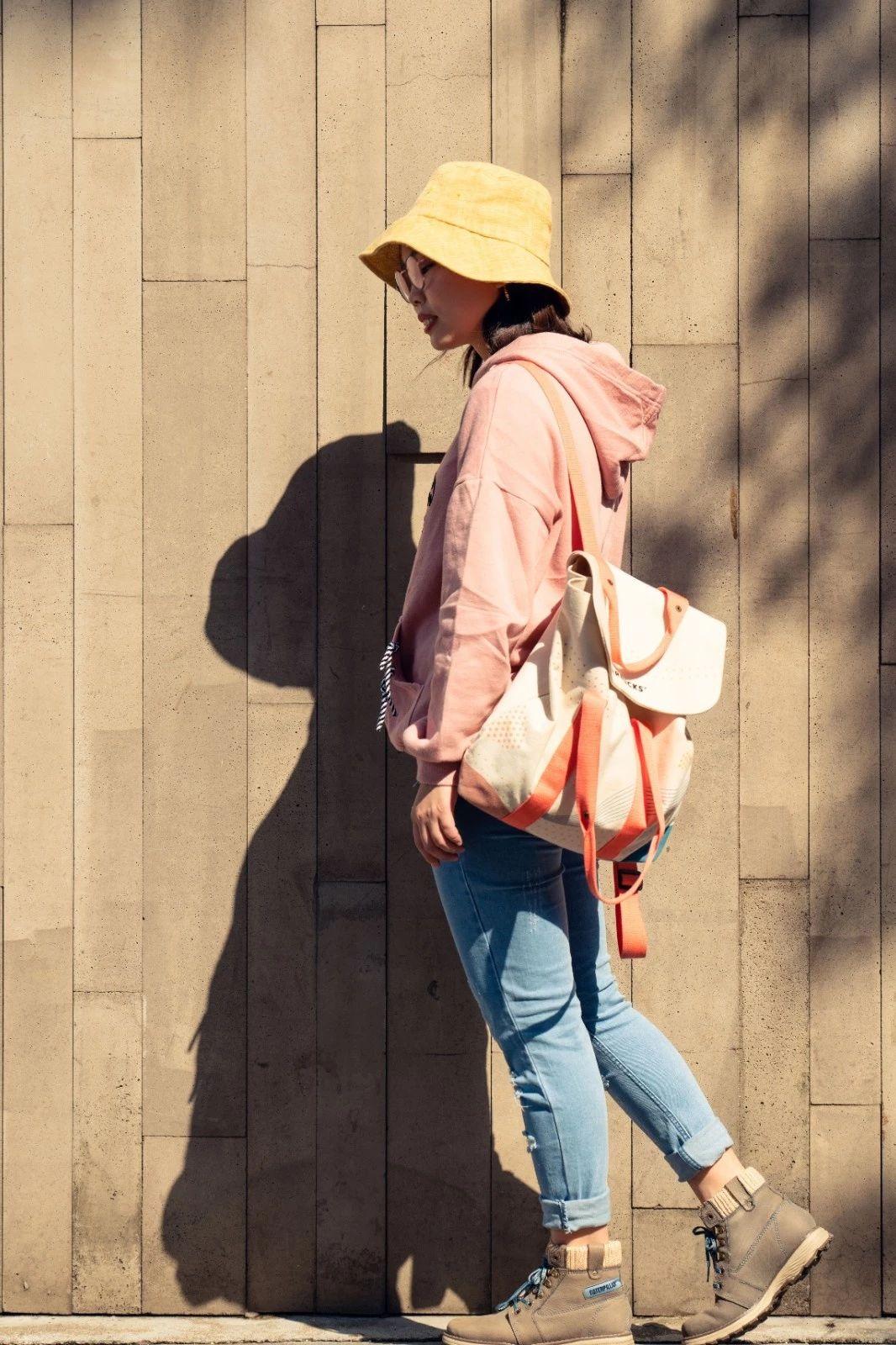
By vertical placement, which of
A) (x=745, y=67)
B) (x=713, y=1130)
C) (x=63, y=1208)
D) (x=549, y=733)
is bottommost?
(x=63, y=1208)

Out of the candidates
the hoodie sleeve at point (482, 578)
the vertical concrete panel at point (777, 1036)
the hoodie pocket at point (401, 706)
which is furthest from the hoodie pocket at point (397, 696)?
the vertical concrete panel at point (777, 1036)

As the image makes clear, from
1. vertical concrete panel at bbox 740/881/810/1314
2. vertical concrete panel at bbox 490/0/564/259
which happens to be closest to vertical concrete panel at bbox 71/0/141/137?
vertical concrete panel at bbox 490/0/564/259

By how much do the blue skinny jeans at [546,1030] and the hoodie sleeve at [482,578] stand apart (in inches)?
6.0

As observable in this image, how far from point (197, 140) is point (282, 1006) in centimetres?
172

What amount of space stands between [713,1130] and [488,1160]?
1.93ft

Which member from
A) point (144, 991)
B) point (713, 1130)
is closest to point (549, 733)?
point (713, 1130)

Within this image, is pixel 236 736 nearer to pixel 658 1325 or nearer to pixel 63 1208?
pixel 63 1208

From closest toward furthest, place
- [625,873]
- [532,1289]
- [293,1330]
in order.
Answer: [625,873] → [532,1289] → [293,1330]

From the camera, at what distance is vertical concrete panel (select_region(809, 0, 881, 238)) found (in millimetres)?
2855

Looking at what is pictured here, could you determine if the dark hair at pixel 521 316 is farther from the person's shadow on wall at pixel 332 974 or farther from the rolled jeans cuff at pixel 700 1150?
the rolled jeans cuff at pixel 700 1150

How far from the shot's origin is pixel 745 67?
2857 mm

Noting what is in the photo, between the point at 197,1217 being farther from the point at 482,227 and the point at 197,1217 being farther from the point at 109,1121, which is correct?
the point at 482,227

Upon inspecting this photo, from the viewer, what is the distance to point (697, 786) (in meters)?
2.88

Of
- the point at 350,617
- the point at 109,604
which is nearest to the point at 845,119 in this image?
the point at 350,617
